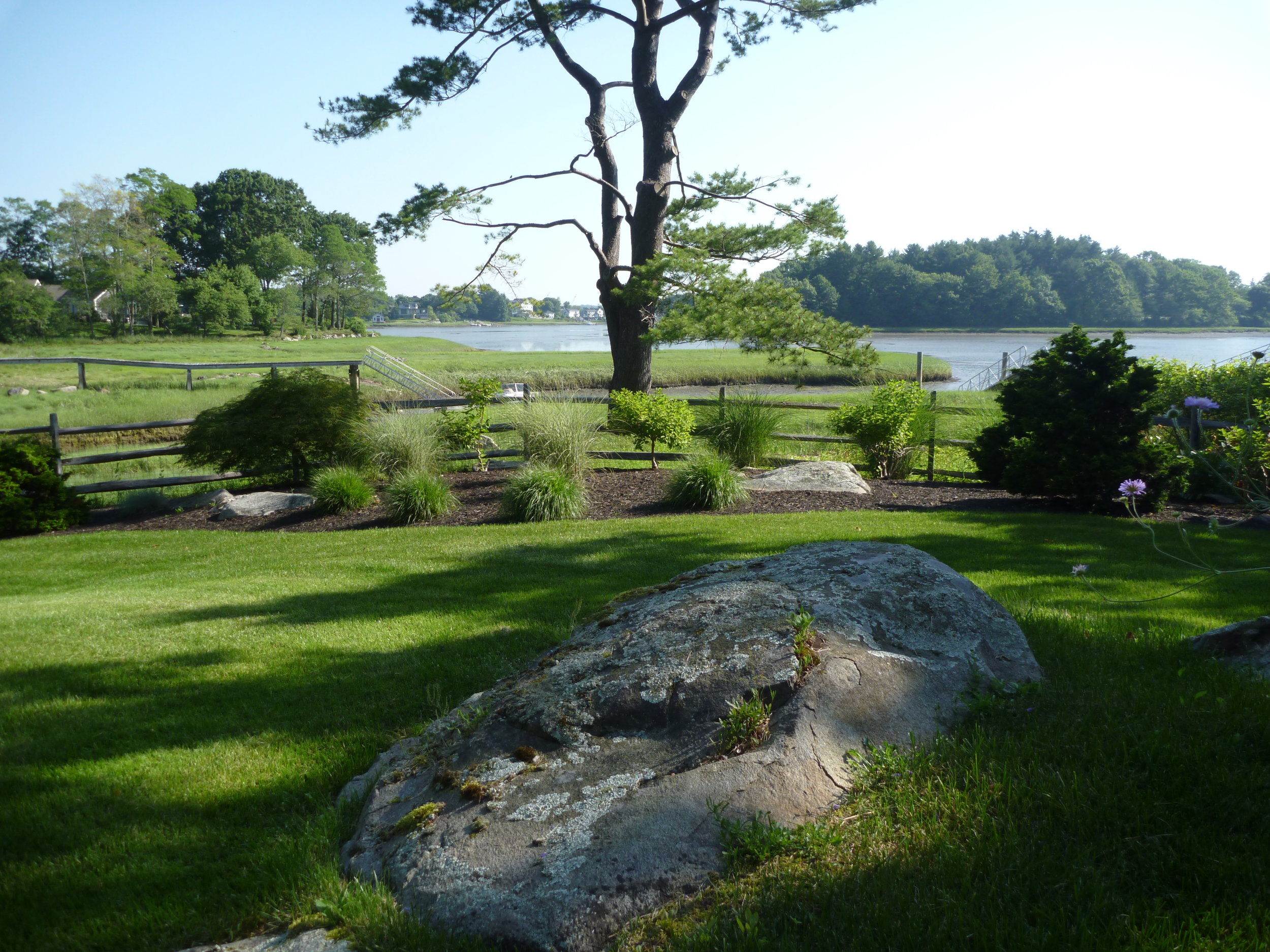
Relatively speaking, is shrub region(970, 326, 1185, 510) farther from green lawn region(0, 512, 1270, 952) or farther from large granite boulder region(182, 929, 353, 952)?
large granite boulder region(182, 929, 353, 952)

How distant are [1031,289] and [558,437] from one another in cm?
7451

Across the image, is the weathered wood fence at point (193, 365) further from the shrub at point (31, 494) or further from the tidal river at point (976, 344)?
the tidal river at point (976, 344)

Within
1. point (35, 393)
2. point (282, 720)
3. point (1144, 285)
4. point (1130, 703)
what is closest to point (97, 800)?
point (282, 720)

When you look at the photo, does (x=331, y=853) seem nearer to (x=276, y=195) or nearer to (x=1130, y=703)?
(x=1130, y=703)

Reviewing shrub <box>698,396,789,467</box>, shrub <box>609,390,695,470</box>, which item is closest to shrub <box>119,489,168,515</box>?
shrub <box>609,390,695,470</box>

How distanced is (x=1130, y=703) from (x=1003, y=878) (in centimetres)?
133

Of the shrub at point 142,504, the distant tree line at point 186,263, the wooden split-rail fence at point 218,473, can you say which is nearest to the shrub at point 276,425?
the wooden split-rail fence at point 218,473

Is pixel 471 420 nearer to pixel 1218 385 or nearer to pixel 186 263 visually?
pixel 1218 385

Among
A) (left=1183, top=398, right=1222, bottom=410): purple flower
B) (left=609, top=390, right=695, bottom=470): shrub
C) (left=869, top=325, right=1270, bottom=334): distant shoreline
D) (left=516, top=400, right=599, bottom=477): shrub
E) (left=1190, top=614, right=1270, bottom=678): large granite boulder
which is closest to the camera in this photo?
(left=1190, top=614, right=1270, bottom=678): large granite boulder

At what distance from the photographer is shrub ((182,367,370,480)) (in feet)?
39.5

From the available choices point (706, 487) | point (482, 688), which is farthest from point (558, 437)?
point (482, 688)

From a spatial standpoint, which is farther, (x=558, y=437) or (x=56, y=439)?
(x=56, y=439)

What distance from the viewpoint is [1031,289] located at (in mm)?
72438

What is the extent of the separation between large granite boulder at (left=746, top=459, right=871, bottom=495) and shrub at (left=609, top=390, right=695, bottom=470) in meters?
1.76
